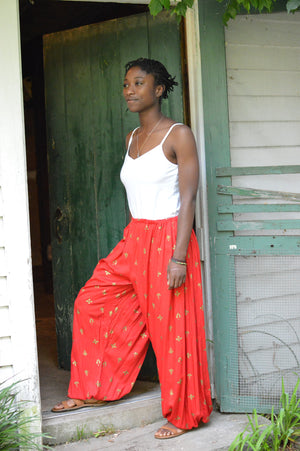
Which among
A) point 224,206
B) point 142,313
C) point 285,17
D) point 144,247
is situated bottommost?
point 142,313

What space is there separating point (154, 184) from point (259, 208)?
70cm

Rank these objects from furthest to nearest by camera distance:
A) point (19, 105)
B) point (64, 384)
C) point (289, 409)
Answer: point (64, 384), point (289, 409), point (19, 105)

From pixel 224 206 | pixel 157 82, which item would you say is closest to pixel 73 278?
pixel 224 206

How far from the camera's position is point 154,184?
3.00 metres

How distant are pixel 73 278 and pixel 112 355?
2.64ft

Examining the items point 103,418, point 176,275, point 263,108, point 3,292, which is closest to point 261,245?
point 176,275

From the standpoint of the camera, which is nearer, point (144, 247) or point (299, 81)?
point (144, 247)

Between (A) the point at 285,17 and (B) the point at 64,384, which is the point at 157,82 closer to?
(A) the point at 285,17

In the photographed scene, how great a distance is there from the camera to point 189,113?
136 inches

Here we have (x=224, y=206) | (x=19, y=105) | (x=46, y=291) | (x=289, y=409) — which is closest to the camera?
(x=19, y=105)

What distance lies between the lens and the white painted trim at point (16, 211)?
2.87 metres

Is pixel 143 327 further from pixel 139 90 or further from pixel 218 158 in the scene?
pixel 139 90

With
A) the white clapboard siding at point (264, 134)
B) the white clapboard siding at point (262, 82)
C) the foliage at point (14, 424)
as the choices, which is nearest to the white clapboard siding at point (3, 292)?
the foliage at point (14, 424)

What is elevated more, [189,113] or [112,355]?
[189,113]
